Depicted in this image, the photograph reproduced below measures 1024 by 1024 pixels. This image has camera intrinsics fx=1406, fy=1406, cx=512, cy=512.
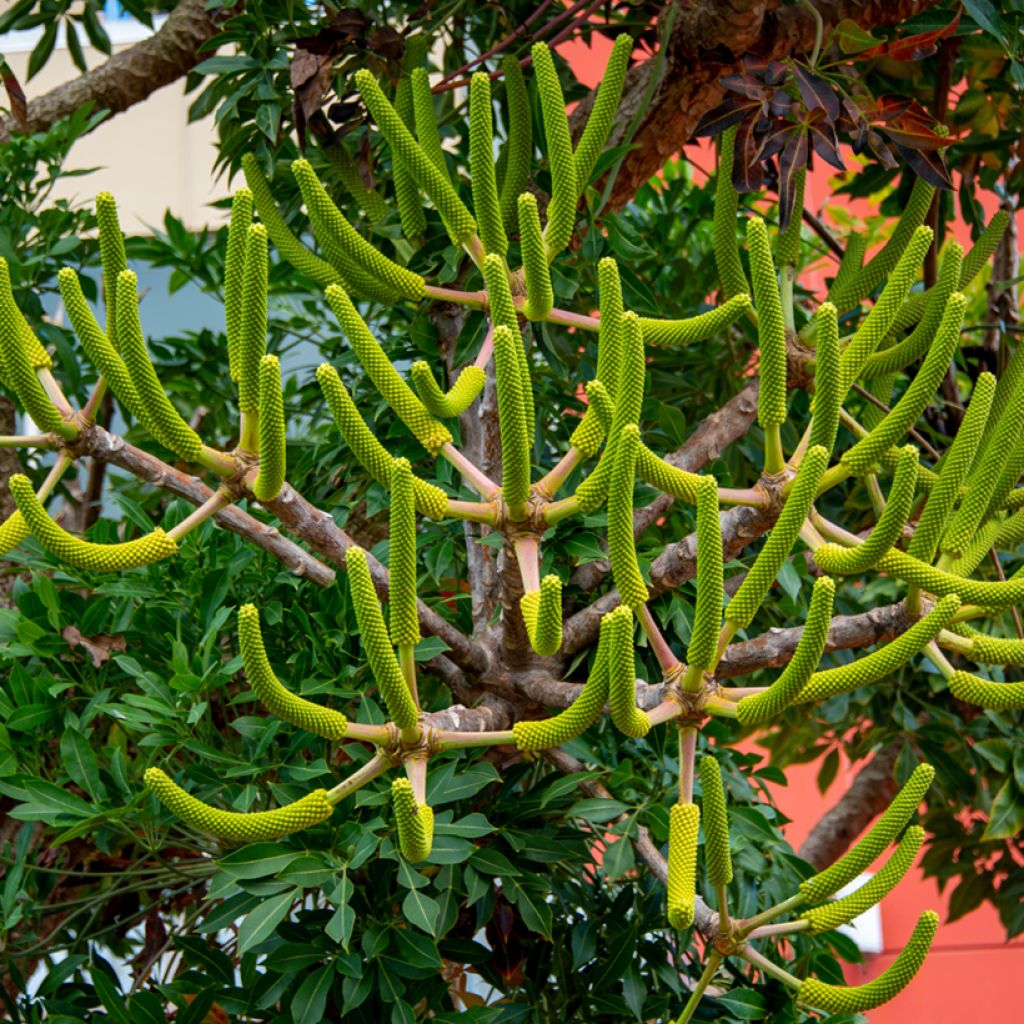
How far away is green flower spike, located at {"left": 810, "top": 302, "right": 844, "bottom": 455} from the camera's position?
764mm

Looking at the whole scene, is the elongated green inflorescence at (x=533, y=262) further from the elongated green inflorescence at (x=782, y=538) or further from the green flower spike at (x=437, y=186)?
the elongated green inflorescence at (x=782, y=538)

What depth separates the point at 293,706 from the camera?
2.29 ft

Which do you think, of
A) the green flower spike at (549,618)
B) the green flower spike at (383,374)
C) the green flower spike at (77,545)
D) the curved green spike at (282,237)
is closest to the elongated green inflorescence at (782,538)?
the green flower spike at (549,618)

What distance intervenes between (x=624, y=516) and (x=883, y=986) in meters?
0.30

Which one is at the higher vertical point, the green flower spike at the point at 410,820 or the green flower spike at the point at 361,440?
the green flower spike at the point at 361,440

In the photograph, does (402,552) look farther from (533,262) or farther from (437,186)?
(437,186)

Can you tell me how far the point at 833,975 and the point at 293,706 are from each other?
58 centimetres

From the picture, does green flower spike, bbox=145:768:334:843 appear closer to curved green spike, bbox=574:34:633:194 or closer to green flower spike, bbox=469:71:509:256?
green flower spike, bbox=469:71:509:256

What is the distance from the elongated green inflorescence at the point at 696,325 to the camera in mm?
867

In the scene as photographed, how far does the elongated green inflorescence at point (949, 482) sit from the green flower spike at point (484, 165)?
32cm

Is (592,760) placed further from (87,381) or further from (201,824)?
(87,381)

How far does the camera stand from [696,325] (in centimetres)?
89

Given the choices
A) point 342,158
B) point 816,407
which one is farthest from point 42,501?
point 342,158

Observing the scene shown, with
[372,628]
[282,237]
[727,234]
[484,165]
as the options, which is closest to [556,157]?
[484,165]
